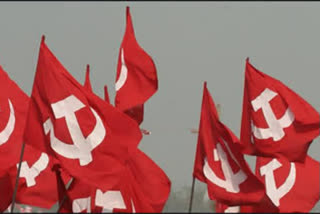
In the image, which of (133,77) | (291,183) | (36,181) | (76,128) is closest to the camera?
(76,128)

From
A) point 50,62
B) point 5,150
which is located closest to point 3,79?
point 5,150

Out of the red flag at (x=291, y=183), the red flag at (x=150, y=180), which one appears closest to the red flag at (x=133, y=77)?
the red flag at (x=150, y=180)

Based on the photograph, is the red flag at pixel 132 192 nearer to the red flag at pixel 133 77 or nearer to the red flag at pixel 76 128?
the red flag at pixel 133 77

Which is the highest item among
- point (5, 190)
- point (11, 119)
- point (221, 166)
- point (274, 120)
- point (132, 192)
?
point (11, 119)

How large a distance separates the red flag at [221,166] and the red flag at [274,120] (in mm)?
718

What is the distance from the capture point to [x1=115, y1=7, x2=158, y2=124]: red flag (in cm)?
2391

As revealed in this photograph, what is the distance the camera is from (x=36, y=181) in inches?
902

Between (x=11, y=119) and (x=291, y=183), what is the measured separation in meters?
6.76

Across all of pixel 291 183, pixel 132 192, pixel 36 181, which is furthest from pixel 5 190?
pixel 291 183

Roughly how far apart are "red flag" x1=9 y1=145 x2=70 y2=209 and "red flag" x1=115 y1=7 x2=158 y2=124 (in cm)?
182

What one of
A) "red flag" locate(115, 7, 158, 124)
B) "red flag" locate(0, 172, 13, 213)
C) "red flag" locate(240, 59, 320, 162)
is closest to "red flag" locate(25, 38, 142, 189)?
A: "red flag" locate(0, 172, 13, 213)

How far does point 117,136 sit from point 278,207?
6.72m

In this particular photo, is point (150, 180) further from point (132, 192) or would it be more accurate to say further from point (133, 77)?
point (133, 77)

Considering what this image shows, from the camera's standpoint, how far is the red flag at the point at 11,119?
21.8 metres
